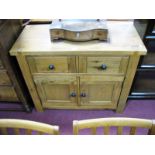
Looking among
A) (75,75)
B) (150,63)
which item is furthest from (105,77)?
(150,63)

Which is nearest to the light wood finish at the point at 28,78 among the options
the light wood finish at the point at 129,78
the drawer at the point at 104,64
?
the drawer at the point at 104,64

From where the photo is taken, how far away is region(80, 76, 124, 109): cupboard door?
49.6 inches

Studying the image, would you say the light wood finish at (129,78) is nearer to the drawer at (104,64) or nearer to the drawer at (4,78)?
the drawer at (104,64)

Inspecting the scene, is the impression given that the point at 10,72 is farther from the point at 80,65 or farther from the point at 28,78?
the point at 80,65

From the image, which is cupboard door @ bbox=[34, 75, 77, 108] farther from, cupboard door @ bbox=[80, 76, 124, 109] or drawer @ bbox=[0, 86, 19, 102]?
drawer @ bbox=[0, 86, 19, 102]

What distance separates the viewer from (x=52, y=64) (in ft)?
3.83

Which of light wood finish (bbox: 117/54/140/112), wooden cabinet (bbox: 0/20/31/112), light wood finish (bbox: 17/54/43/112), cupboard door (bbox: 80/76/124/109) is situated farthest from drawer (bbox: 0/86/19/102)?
light wood finish (bbox: 117/54/140/112)

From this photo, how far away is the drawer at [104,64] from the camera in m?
1.12

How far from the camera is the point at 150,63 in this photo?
1376 millimetres

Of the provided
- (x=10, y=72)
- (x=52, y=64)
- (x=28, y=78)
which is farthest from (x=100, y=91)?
(x=10, y=72)

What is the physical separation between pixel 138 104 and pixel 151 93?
0.17m

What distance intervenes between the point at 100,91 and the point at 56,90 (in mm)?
378

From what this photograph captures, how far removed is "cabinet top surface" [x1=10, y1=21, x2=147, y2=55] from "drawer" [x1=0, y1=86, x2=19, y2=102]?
437mm
